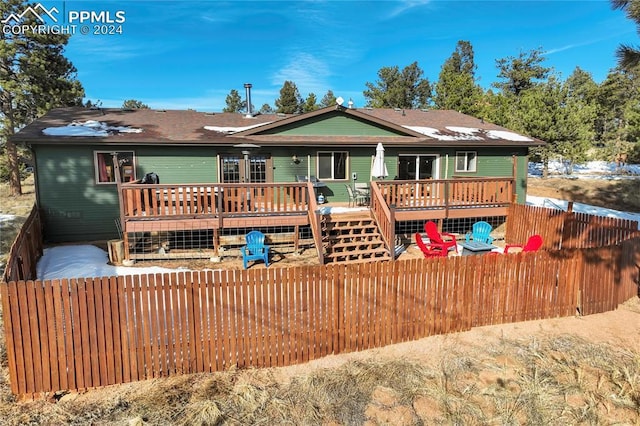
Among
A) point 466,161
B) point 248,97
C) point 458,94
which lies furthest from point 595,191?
point 248,97

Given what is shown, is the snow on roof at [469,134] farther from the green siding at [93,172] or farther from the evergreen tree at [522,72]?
the evergreen tree at [522,72]

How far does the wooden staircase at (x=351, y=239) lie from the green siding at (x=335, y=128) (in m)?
4.05

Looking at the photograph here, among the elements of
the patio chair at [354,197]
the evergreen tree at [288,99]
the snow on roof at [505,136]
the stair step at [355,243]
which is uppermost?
the evergreen tree at [288,99]

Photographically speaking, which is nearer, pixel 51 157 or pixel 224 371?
pixel 224 371

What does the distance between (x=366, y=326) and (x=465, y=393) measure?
1608 mm

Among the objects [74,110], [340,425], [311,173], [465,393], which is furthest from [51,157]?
[465,393]

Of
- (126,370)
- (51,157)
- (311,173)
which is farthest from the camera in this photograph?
(311,173)

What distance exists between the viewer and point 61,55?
21516mm

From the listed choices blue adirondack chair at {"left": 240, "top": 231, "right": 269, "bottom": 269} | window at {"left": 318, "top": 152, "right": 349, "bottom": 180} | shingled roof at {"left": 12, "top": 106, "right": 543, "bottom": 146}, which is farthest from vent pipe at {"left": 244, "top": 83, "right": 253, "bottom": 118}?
blue adirondack chair at {"left": 240, "top": 231, "right": 269, "bottom": 269}

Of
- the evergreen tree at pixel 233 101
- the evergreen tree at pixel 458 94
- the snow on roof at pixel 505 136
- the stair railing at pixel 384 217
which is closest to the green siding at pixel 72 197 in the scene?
the stair railing at pixel 384 217

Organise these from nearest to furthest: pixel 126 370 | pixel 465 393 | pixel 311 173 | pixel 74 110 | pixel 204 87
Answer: pixel 465 393 < pixel 126 370 < pixel 311 173 < pixel 74 110 < pixel 204 87

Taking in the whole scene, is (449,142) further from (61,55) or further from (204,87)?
(204,87)

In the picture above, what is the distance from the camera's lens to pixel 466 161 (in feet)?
52.4

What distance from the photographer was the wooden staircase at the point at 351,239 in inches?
392
